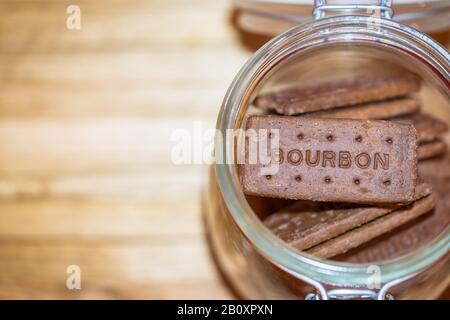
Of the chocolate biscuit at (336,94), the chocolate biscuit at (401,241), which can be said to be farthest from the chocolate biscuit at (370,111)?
the chocolate biscuit at (401,241)

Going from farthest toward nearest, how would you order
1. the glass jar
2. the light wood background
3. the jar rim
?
1. the light wood background
2. the glass jar
3. the jar rim

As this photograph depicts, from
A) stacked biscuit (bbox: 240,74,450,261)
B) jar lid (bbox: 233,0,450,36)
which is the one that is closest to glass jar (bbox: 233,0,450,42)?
jar lid (bbox: 233,0,450,36)

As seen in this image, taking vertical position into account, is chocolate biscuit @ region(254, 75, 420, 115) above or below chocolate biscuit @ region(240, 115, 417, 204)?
above

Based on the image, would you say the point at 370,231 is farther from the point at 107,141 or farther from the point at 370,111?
the point at 107,141

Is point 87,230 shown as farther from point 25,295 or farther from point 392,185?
point 392,185

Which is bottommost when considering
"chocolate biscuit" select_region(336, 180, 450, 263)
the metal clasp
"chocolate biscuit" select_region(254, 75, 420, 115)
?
"chocolate biscuit" select_region(336, 180, 450, 263)

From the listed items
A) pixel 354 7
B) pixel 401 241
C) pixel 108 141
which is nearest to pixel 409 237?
pixel 401 241

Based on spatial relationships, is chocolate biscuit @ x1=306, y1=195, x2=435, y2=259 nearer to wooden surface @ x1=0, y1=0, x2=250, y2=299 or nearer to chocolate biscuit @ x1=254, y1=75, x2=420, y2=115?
chocolate biscuit @ x1=254, y1=75, x2=420, y2=115
